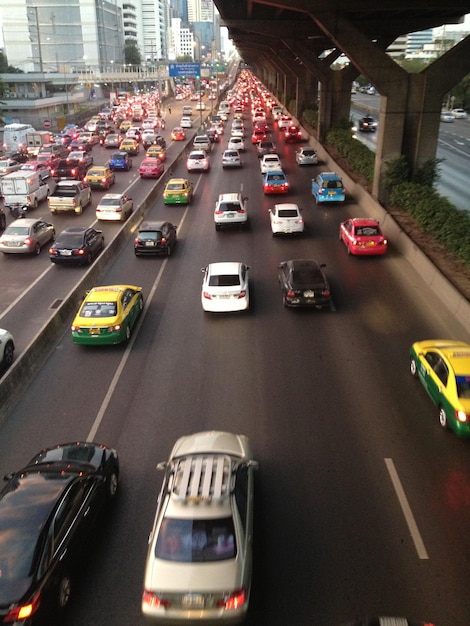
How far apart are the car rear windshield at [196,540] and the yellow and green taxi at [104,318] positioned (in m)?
9.06

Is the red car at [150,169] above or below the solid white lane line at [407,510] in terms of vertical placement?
above

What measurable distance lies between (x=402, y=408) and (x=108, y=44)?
195m

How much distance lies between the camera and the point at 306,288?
714 inches

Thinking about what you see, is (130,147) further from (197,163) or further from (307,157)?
(307,157)

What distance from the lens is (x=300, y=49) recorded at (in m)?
51.2

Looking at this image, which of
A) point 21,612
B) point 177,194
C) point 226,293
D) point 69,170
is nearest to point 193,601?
point 21,612

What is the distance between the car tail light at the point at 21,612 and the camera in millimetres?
7082

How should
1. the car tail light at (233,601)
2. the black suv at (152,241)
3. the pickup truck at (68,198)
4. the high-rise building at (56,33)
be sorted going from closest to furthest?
1. the car tail light at (233,601)
2. the black suv at (152,241)
3. the pickup truck at (68,198)
4. the high-rise building at (56,33)

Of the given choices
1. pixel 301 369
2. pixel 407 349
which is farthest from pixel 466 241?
pixel 301 369

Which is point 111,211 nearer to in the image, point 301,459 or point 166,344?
point 166,344

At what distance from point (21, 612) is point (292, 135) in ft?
192

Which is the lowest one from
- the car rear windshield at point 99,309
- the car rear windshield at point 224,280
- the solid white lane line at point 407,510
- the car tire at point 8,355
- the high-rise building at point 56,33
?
the car tire at point 8,355

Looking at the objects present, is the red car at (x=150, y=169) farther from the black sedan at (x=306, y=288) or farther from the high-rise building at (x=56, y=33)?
the high-rise building at (x=56, y=33)

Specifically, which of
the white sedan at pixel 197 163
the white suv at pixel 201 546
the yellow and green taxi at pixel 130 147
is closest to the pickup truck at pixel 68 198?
the white sedan at pixel 197 163
